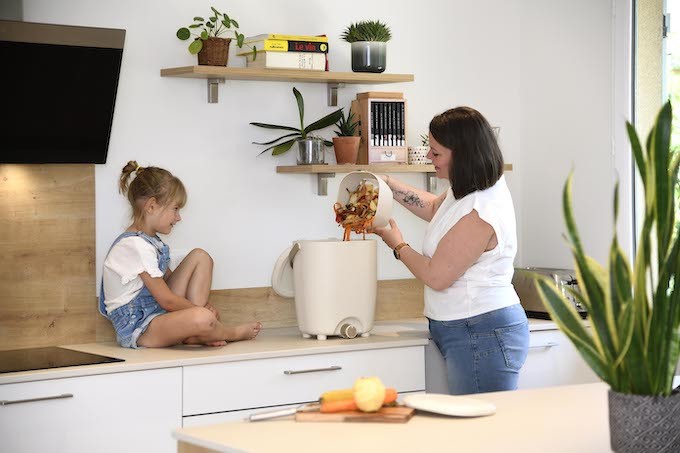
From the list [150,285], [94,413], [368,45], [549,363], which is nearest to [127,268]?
[150,285]

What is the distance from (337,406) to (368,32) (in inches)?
83.8

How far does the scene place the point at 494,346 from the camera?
10.4ft

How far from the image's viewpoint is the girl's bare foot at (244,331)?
350cm

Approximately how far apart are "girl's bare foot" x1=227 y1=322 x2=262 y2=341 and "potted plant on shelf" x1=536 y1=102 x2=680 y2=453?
1935mm

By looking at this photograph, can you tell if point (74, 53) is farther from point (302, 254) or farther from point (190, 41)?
point (302, 254)

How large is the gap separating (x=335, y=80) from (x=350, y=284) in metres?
0.85

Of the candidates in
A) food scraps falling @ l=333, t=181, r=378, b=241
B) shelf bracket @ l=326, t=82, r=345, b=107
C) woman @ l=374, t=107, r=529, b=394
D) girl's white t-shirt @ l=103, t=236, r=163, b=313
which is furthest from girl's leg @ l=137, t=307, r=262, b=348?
shelf bracket @ l=326, t=82, r=345, b=107

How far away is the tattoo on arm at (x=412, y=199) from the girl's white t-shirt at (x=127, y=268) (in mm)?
908

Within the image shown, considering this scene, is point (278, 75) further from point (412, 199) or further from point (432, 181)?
point (432, 181)

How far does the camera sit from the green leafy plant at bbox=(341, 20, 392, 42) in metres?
3.91

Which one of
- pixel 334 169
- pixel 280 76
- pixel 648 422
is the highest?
pixel 280 76

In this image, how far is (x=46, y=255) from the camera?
349 cm

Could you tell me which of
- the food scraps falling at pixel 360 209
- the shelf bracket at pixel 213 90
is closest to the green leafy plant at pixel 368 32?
the shelf bracket at pixel 213 90

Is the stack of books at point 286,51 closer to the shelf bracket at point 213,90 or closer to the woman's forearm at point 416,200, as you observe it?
the shelf bracket at point 213,90
